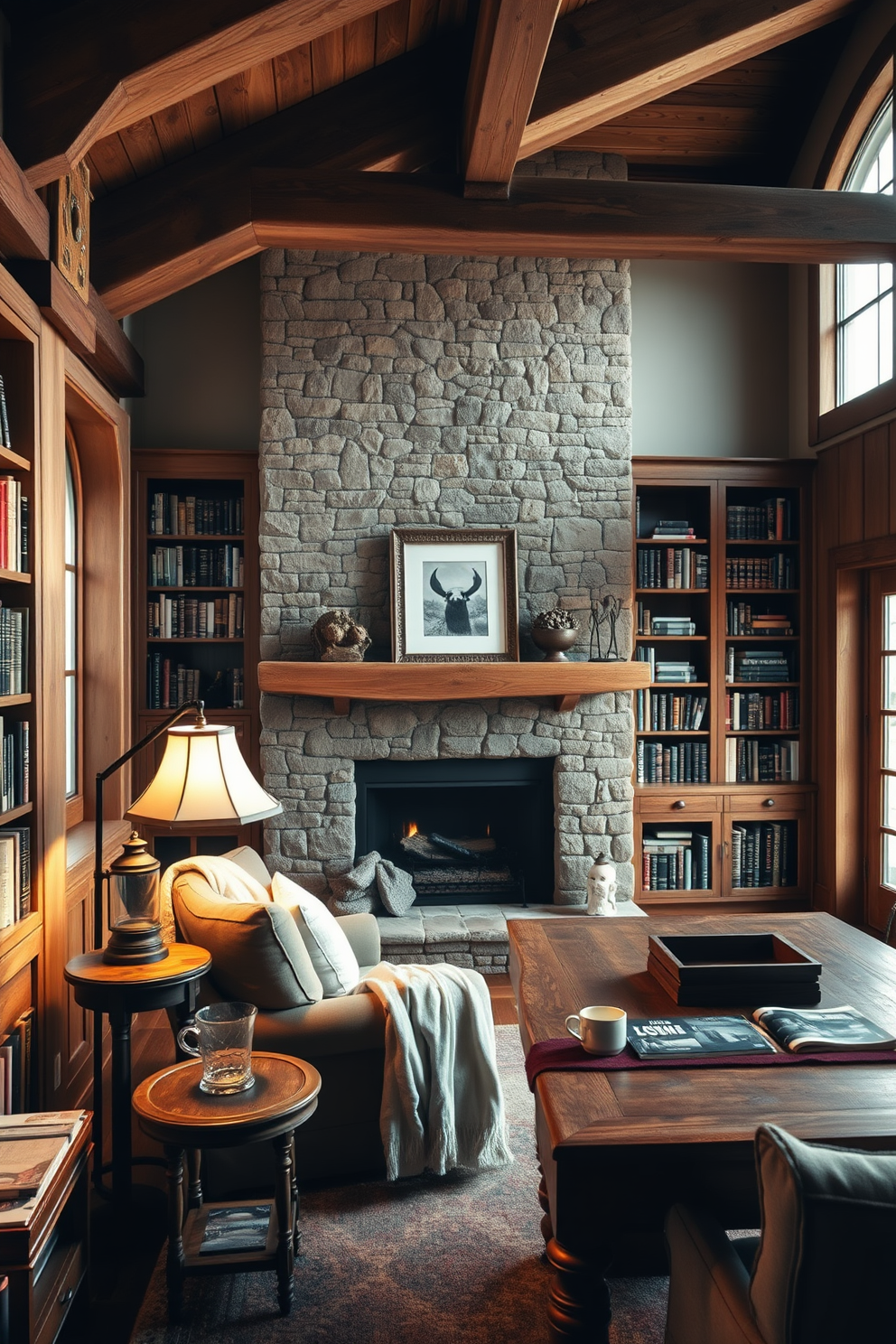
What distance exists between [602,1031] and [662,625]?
13.1 feet

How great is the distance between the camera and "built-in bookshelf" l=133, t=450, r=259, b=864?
5254mm

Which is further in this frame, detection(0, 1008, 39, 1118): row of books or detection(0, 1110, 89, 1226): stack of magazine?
detection(0, 1008, 39, 1118): row of books

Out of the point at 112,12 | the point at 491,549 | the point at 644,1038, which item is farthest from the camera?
the point at 491,549

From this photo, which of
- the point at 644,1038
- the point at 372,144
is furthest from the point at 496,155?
the point at 644,1038

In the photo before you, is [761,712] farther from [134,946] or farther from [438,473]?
[134,946]

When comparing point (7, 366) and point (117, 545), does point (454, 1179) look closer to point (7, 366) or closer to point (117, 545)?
point (7, 366)

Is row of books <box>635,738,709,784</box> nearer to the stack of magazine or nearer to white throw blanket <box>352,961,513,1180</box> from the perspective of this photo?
white throw blanket <box>352,961,513,1180</box>

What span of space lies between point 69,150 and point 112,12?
0.39m

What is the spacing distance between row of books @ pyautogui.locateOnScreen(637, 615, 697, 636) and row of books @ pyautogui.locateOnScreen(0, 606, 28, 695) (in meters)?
3.54

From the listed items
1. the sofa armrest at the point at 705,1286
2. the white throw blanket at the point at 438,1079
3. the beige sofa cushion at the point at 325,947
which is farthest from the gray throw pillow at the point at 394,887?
the sofa armrest at the point at 705,1286

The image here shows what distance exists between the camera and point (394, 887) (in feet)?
16.4

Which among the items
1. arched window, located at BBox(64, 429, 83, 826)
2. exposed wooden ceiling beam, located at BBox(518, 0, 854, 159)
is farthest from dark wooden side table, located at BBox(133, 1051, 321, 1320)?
exposed wooden ceiling beam, located at BBox(518, 0, 854, 159)

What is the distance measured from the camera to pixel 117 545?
4.62m

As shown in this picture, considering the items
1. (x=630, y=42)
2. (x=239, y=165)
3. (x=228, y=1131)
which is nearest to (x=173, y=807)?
(x=228, y=1131)
